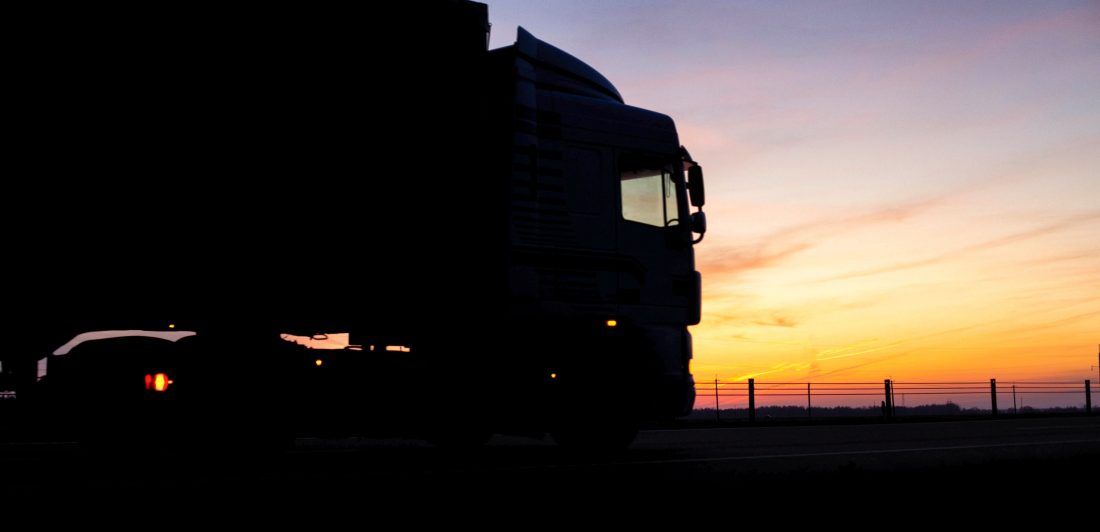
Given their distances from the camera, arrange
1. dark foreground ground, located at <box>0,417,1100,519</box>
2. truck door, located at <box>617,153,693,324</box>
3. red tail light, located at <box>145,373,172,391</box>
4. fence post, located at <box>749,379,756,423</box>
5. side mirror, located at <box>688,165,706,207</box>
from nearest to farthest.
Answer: dark foreground ground, located at <box>0,417,1100,519</box> < red tail light, located at <box>145,373,172,391</box> < truck door, located at <box>617,153,693,324</box> < side mirror, located at <box>688,165,706,207</box> < fence post, located at <box>749,379,756,423</box>

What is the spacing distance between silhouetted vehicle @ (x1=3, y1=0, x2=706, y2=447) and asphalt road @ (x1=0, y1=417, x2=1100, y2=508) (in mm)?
516

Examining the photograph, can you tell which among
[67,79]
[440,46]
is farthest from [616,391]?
[67,79]

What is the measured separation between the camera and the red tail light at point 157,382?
356 inches

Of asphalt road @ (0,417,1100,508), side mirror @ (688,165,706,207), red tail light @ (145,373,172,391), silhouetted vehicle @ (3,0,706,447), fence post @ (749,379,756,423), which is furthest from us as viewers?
fence post @ (749,379,756,423)

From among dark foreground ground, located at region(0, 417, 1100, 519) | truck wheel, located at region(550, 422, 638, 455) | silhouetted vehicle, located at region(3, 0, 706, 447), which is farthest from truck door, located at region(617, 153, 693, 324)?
dark foreground ground, located at region(0, 417, 1100, 519)

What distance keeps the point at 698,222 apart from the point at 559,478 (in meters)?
4.44

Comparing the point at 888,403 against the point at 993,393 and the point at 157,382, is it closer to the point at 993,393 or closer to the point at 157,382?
the point at 993,393

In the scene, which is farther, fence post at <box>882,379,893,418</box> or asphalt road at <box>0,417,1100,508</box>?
fence post at <box>882,379,893,418</box>

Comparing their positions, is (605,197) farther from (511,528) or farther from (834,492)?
(511,528)

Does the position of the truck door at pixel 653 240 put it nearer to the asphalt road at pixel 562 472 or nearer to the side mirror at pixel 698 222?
the side mirror at pixel 698 222

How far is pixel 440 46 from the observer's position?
9703 mm

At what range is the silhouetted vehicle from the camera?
8.47 meters

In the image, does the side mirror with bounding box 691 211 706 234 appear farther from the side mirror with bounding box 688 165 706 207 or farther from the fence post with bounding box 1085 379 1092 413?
the fence post with bounding box 1085 379 1092 413

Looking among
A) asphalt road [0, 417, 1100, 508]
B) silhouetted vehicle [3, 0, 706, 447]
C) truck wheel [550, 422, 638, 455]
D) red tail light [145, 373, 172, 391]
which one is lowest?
asphalt road [0, 417, 1100, 508]
